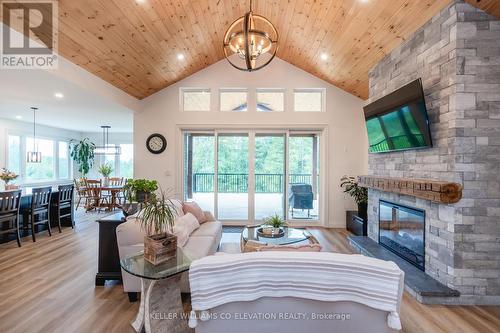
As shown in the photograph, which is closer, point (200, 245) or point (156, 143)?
point (200, 245)

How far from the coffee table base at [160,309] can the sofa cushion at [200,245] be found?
1.85 feet

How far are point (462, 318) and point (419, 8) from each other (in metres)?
3.27

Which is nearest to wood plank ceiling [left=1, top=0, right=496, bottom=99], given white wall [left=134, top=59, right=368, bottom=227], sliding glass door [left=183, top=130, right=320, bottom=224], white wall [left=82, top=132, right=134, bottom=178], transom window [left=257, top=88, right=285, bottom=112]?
white wall [left=134, top=59, right=368, bottom=227]

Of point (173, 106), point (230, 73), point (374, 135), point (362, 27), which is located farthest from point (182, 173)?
point (362, 27)

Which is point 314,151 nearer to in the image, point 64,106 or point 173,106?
point 173,106

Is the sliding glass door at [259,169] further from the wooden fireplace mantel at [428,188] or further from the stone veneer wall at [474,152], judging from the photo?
the stone veneer wall at [474,152]

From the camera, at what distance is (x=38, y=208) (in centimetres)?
453

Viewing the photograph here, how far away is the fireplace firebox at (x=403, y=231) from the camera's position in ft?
10.0

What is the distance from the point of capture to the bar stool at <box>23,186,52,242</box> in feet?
14.3

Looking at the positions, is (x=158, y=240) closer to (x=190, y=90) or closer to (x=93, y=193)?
(x=190, y=90)

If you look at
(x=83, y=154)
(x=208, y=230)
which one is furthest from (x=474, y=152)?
(x=83, y=154)

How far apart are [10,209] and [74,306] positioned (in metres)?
2.78

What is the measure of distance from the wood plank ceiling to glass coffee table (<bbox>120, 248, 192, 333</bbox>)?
110 inches

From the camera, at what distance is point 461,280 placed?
8.25ft
